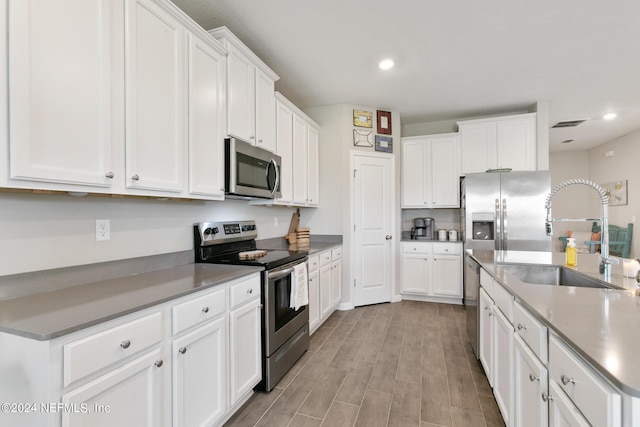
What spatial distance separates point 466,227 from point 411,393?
8.38 feet

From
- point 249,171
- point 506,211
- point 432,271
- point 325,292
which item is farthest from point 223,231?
point 506,211

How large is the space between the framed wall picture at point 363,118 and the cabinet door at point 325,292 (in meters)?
2.02

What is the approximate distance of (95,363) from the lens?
1.02 metres

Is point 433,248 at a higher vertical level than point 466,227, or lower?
lower

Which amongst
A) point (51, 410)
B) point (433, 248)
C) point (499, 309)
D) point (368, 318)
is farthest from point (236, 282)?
point (433, 248)

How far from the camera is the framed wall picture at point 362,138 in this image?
404cm

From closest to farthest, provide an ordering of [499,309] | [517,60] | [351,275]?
[499,309], [517,60], [351,275]

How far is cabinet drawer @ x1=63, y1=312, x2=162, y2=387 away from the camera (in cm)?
96

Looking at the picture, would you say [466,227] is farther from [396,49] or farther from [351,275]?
[396,49]

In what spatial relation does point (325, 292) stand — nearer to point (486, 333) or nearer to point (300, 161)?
point (300, 161)

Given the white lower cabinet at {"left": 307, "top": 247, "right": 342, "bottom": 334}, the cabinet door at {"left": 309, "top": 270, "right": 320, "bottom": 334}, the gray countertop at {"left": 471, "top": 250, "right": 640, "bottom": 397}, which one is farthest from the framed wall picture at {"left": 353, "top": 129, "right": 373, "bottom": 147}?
the gray countertop at {"left": 471, "top": 250, "right": 640, "bottom": 397}

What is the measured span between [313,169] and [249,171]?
5.02ft

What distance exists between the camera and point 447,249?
423 centimetres

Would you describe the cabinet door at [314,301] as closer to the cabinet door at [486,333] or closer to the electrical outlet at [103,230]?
the cabinet door at [486,333]
